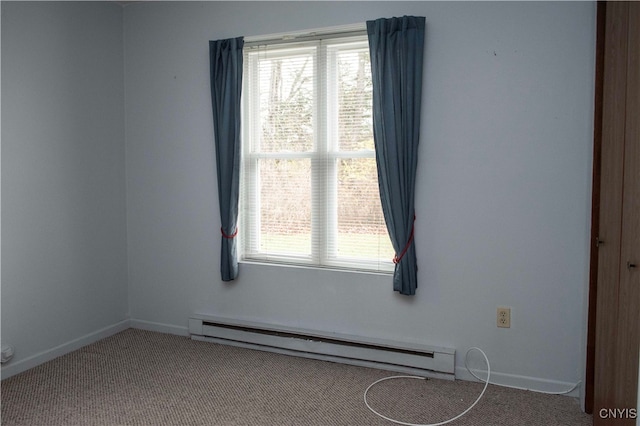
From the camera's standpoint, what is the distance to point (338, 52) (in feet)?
10.0

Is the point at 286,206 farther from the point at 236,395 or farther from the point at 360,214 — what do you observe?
the point at 236,395

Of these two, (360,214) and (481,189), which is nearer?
(481,189)

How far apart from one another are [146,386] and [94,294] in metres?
1.04

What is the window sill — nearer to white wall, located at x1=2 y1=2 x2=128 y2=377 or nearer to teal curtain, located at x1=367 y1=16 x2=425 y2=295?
teal curtain, located at x1=367 y1=16 x2=425 y2=295

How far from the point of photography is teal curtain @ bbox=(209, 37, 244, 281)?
317 cm

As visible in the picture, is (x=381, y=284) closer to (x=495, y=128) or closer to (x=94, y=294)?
(x=495, y=128)

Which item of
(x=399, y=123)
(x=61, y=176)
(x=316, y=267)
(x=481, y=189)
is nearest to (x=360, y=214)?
(x=316, y=267)

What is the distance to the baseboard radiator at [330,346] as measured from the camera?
2812mm

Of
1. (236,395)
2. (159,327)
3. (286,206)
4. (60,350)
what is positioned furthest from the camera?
(159,327)

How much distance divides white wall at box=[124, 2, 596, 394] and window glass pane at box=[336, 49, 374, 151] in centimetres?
24

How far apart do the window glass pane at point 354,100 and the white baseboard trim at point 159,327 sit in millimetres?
1800

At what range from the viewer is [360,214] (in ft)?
9.99

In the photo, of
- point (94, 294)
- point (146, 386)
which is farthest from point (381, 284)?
point (94, 294)

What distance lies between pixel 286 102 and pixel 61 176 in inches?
61.3
